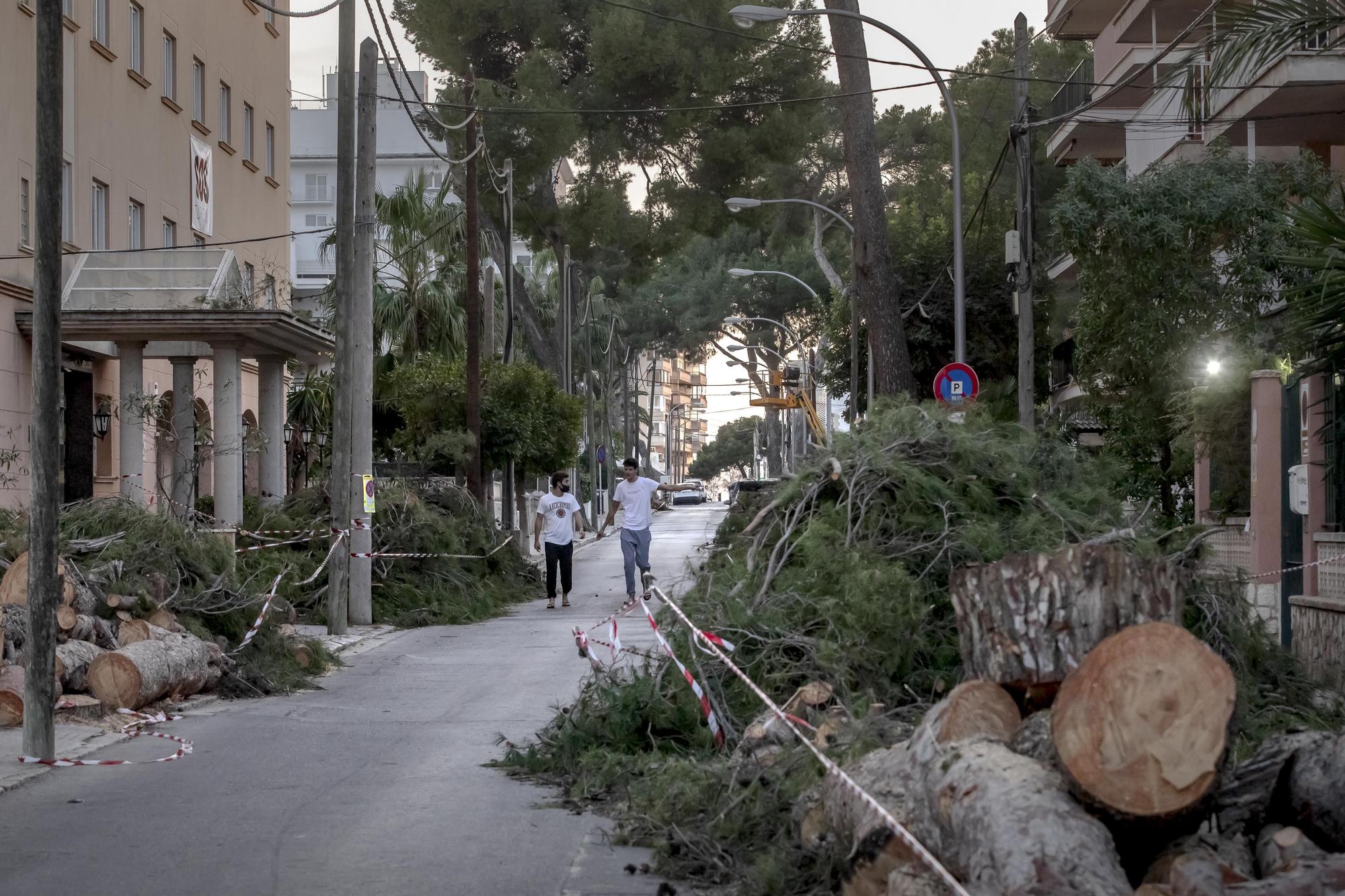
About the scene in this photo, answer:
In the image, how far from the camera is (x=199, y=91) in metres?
28.5

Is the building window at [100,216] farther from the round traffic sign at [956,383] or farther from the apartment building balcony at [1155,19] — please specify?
the apartment building balcony at [1155,19]

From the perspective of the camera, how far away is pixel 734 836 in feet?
22.1

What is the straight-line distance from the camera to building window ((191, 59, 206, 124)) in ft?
92.3

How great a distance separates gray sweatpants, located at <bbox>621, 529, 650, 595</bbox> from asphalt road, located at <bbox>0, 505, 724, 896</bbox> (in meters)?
6.92

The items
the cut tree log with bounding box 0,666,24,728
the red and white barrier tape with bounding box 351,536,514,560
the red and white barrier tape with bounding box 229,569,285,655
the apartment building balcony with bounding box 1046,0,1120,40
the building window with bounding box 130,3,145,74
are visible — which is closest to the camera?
the cut tree log with bounding box 0,666,24,728

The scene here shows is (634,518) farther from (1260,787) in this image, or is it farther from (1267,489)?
(1260,787)

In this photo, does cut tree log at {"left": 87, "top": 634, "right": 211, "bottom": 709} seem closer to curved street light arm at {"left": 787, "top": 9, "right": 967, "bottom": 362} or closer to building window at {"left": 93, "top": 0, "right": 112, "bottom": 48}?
curved street light arm at {"left": 787, "top": 9, "right": 967, "bottom": 362}

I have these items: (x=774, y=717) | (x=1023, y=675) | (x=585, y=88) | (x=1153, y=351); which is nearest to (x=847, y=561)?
(x=774, y=717)

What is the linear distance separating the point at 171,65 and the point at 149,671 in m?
18.3

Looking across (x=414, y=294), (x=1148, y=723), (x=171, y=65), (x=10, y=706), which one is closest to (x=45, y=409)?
(x=10, y=706)

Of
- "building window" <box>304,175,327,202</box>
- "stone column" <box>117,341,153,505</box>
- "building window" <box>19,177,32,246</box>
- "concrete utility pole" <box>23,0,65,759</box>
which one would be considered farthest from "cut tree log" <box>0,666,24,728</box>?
"building window" <box>304,175,327,202</box>

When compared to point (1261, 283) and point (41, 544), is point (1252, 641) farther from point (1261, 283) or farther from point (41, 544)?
point (1261, 283)

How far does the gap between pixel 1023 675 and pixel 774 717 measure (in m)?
1.94

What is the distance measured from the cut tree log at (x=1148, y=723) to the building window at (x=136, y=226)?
22405 mm
